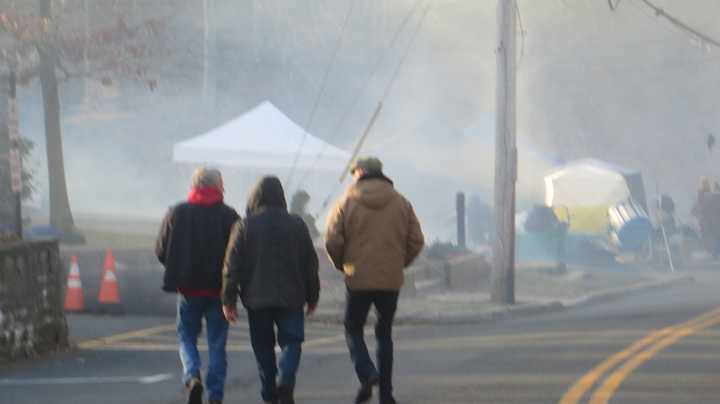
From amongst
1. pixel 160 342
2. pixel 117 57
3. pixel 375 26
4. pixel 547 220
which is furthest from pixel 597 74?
pixel 160 342

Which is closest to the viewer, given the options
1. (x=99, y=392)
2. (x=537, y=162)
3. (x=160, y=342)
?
(x=99, y=392)

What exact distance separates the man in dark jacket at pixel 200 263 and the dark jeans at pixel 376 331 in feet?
2.86

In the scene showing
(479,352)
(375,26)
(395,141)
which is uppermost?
(375,26)

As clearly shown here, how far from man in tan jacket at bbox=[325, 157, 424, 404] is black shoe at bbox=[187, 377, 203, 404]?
43.8 inches

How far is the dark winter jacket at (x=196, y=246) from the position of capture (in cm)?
913

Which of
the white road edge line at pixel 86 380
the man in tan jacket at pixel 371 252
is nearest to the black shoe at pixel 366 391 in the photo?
the man in tan jacket at pixel 371 252

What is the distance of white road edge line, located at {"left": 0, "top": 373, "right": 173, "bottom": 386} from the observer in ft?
36.5

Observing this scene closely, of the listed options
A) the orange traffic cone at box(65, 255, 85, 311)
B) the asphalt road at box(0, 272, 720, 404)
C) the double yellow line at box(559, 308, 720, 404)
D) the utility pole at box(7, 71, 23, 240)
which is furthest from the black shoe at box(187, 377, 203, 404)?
the orange traffic cone at box(65, 255, 85, 311)

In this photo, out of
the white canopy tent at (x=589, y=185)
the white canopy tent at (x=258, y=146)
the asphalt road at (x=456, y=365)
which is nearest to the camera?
the asphalt road at (x=456, y=365)

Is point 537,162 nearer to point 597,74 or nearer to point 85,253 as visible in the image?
point 597,74

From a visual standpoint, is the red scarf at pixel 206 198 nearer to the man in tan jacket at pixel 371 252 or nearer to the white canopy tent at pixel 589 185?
the man in tan jacket at pixel 371 252

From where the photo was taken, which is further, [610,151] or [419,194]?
[610,151]

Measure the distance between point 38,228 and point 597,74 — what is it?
27.5 metres

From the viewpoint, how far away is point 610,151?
49.3 m
